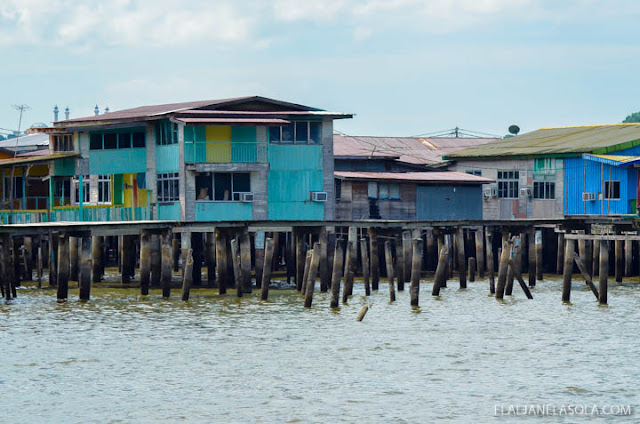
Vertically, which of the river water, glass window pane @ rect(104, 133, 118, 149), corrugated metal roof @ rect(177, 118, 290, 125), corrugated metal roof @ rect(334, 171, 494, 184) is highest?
corrugated metal roof @ rect(177, 118, 290, 125)

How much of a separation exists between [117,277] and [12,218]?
208 inches

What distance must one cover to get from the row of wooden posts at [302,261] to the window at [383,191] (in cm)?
233

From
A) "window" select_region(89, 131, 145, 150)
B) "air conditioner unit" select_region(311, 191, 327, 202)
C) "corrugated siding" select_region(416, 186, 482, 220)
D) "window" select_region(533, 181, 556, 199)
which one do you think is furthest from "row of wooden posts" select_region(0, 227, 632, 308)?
"window" select_region(89, 131, 145, 150)

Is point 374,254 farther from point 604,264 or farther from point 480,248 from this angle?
point 604,264

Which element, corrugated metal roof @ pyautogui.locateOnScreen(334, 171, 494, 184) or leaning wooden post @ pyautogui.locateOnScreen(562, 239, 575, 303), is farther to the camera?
corrugated metal roof @ pyautogui.locateOnScreen(334, 171, 494, 184)

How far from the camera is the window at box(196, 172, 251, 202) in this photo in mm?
51969

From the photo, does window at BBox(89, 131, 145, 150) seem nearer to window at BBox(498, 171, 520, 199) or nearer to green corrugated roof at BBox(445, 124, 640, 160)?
green corrugated roof at BBox(445, 124, 640, 160)

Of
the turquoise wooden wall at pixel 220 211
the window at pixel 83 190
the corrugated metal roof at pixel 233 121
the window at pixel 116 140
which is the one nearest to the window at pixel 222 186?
the turquoise wooden wall at pixel 220 211

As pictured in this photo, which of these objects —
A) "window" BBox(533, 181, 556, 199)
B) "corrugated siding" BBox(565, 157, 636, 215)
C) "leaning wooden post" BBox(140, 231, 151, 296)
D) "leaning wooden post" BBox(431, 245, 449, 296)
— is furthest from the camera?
"window" BBox(533, 181, 556, 199)

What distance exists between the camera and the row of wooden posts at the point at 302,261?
4284 centimetres

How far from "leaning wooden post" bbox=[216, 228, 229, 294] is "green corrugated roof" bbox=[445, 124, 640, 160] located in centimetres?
2214

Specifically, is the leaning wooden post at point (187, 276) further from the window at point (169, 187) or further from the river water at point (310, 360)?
the window at point (169, 187)

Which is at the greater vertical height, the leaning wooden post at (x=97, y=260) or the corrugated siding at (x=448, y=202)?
the corrugated siding at (x=448, y=202)

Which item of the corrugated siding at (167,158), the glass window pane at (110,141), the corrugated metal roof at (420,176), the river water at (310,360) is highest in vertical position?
the glass window pane at (110,141)
